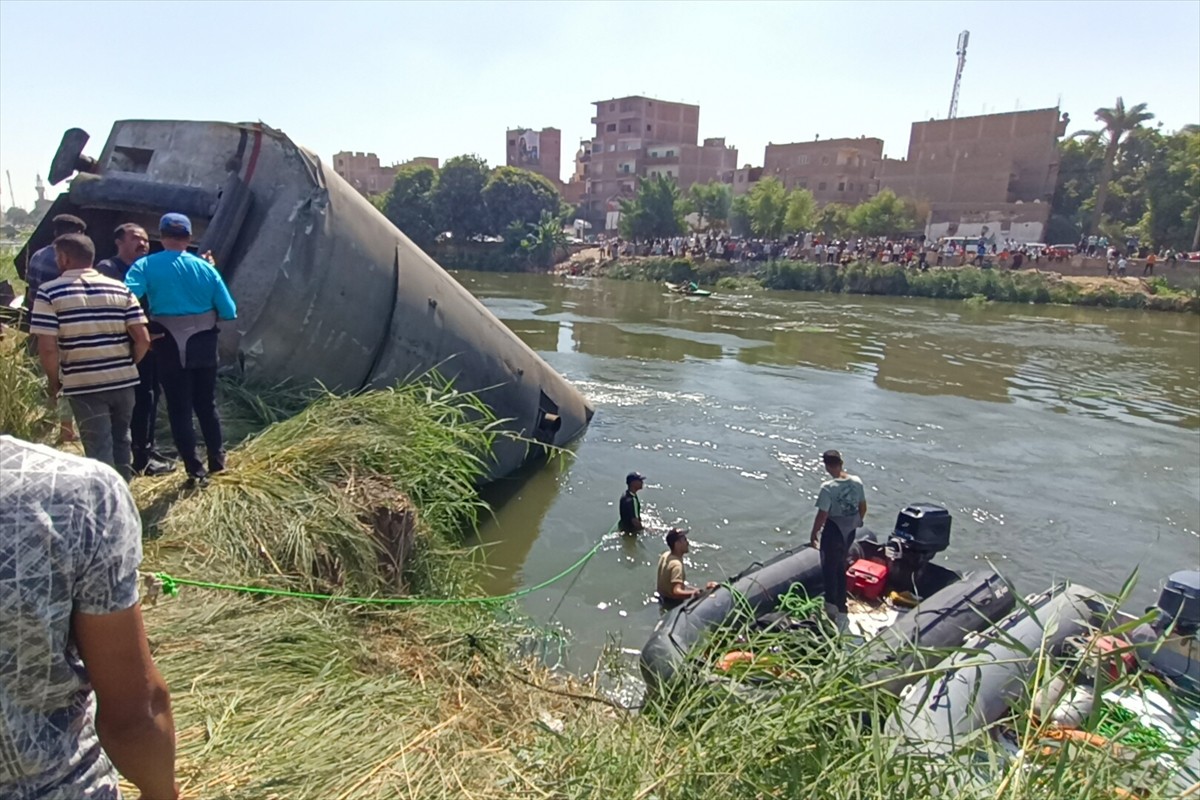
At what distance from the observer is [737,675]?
3408 mm

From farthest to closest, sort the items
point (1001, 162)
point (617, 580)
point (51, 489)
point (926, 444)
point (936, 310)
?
point (1001, 162) < point (936, 310) < point (926, 444) < point (617, 580) < point (51, 489)

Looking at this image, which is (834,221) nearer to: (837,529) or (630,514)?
Answer: (630,514)

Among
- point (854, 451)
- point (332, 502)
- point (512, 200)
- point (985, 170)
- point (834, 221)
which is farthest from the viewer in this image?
point (512, 200)

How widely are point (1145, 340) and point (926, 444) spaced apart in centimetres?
2021

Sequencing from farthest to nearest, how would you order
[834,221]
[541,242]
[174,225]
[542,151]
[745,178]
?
[542,151]
[745,178]
[541,242]
[834,221]
[174,225]

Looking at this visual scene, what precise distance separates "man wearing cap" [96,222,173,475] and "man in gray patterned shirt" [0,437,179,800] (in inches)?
174

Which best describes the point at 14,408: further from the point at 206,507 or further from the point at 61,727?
the point at 61,727

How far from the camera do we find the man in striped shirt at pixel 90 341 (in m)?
4.26

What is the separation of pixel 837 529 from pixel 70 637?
5989mm

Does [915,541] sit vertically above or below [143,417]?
below

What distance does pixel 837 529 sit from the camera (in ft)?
21.7

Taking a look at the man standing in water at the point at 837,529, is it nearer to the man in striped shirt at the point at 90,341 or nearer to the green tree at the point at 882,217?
the man in striped shirt at the point at 90,341

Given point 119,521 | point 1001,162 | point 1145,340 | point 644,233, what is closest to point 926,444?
point 119,521

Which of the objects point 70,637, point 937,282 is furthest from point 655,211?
point 70,637
